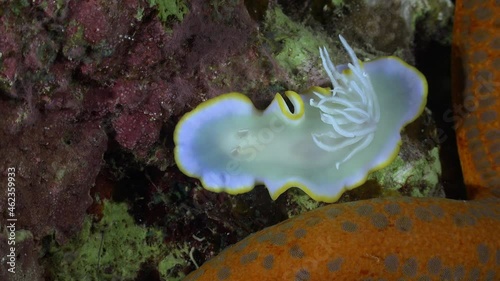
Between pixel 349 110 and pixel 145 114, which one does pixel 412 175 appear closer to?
pixel 349 110

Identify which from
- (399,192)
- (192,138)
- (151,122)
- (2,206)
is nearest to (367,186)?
(399,192)

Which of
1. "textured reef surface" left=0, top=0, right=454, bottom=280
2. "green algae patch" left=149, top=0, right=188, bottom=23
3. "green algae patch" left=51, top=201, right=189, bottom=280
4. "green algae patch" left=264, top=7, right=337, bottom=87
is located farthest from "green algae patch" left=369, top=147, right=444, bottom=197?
"green algae patch" left=149, top=0, right=188, bottom=23

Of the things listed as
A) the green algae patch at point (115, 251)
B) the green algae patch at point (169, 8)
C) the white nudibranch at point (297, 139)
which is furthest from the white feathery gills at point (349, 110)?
the green algae patch at point (115, 251)

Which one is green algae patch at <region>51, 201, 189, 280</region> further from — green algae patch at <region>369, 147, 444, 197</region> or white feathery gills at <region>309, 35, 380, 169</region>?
green algae patch at <region>369, 147, 444, 197</region>

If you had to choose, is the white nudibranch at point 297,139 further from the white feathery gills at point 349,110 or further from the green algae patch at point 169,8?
the green algae patch at point 169,8

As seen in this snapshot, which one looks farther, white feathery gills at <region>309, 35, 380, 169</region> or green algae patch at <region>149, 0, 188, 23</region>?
white feathery gills at <region>309, 35, 380, 169</region>

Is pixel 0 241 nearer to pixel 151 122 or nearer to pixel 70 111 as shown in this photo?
pixel 70 111

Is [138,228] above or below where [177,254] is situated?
above
